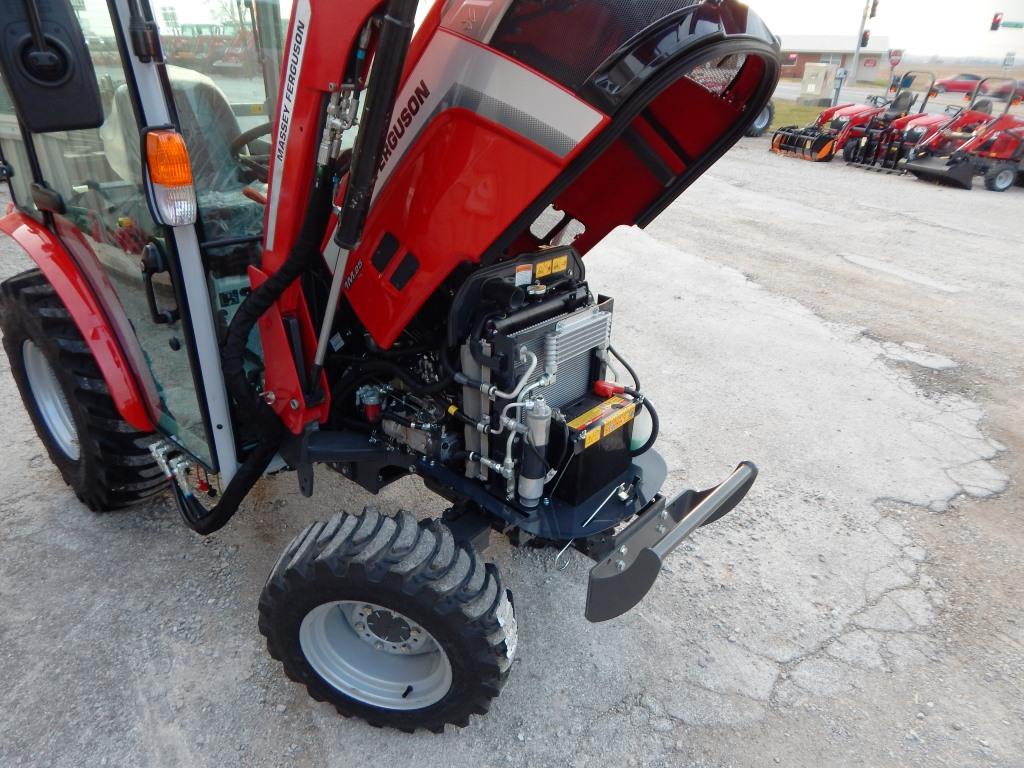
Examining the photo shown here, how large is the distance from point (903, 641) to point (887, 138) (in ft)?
40.6

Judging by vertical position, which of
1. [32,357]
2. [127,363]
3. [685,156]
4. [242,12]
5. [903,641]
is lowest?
[903,641]

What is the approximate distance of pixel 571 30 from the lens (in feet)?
5.30

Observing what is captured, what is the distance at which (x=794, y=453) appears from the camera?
3988 millimetres

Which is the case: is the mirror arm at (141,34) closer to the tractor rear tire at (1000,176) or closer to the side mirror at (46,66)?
the side mirror at (46,66)

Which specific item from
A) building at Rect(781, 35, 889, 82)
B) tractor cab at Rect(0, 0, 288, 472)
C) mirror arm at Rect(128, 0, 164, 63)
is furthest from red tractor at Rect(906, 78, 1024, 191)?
building at Rect(781, 35, 889, 82)

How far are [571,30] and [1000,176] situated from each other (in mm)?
12823

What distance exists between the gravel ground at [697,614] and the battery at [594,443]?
2.27 feet

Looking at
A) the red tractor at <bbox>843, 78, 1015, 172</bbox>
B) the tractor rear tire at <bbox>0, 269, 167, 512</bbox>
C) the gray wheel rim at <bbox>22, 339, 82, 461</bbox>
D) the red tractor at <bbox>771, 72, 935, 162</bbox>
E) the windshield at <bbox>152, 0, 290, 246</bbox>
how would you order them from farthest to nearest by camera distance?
the red tractor at <bbox>771, 72, 935, 162</bbox> → the red tractor at <bbox>843, 78, 1015, 172</bbox> → the gray wheel rim at <bbox>22, 339, 82, 461</bbox> → the tractor rear tire at <bbox>0, 269, 167, 512</bbox> → the windshield at <bbox>152, 0, 290, 246</bbox>

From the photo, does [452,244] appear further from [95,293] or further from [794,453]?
[794,453]

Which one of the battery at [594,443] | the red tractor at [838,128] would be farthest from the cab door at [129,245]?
the red tractor at [838,128]

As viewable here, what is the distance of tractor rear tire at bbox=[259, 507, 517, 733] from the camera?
2000 mm

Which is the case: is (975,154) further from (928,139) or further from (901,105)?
(901,105)

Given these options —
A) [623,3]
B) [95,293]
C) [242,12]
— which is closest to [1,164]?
[95,293]

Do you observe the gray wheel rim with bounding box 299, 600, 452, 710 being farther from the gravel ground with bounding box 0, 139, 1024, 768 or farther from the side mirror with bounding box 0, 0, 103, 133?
the side mirror with bounding box 0, 0, 103, 133
